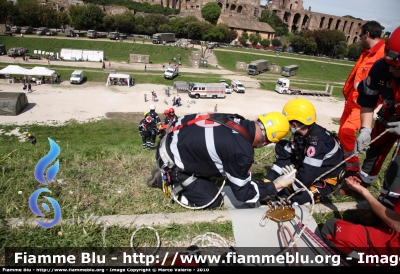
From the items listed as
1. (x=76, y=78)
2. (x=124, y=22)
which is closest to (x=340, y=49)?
(x=124, y=22)

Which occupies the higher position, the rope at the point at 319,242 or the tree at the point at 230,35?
the tree at the point at 230,35

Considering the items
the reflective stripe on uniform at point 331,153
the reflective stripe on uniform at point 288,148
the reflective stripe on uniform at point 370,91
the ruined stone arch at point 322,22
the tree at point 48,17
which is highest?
the ruined stone arch at point 322,22

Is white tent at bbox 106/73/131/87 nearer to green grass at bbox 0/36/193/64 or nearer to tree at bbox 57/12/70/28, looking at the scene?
green grass at bbox 0/36/193/64

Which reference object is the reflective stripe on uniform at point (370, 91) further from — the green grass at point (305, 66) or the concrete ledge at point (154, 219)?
the green grass at point (305, 66)

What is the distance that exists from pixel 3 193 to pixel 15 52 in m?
54.9

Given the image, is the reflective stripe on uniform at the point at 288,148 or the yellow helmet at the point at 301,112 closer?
the yellow helmet at the point at 301,112

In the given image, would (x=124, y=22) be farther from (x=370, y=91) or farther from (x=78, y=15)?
(x=370, y=91)

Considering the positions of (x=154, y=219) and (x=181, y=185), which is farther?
(x=181, y=185)

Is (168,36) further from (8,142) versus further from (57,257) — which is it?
(57,257)

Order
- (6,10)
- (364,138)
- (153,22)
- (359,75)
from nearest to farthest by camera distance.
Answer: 1. (364,138)
2. (359,75)
3. (6,10)
4. (153,22)

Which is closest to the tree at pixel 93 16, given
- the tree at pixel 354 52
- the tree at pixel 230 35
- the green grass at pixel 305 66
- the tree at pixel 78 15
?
the tree at pixel 78 15

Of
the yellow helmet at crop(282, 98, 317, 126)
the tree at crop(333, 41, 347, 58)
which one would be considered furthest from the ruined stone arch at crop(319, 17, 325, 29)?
the yellow helmet at crop(282, 98, 317, 126)

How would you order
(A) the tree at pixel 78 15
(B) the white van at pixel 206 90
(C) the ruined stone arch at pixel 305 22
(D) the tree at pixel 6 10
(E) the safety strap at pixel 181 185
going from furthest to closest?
1. (C) the ruined stone arch at pixel 305 22
2. (A) the tree at pixel 78 15
3. (D) the tree at pixel 6 10
4. (B) the white van at pixel 206 90
5. (E) the safety strap at pixel 181 185

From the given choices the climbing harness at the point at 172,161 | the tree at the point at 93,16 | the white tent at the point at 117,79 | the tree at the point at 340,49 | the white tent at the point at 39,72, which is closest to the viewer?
the climbing harness at the point at 172,161
